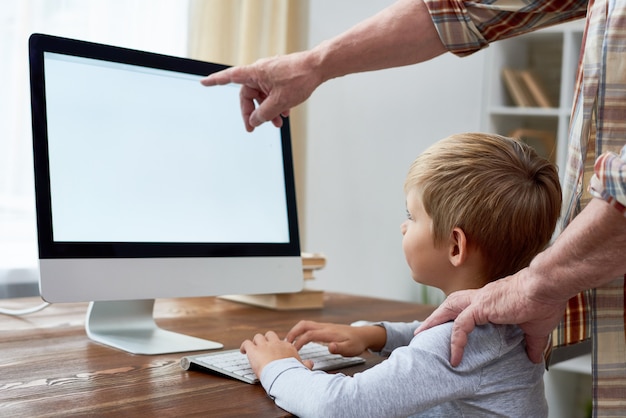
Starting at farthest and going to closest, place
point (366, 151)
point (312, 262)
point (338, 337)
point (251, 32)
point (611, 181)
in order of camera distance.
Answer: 1. point (366, 151)
2. point (251, 32)
3. point (312, 262)
4. point (338, 337)
5. point (611, 181)

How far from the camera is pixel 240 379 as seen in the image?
107 cm

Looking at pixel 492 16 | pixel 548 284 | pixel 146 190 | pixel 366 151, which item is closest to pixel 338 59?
pixel 492 16

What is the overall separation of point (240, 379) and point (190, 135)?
0.50m

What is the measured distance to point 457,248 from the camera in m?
1.09

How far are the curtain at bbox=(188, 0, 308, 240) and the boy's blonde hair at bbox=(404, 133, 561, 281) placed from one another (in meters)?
1.66

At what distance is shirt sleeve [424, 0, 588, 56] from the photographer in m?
1.30

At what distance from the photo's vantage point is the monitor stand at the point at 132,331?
50.0 inches

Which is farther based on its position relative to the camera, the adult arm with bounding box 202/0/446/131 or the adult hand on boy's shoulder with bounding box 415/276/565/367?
the adult arm with bounding box 202/0/446/131

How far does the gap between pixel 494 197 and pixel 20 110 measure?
1.55 metres

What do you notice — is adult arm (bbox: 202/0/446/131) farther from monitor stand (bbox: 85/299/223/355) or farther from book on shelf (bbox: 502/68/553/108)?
book on shelf (bbox: 502/68/553/108)

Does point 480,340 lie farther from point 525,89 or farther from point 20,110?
point 525,89

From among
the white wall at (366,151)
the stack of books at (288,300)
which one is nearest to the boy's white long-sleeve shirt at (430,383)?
the stack of books at (288,300)

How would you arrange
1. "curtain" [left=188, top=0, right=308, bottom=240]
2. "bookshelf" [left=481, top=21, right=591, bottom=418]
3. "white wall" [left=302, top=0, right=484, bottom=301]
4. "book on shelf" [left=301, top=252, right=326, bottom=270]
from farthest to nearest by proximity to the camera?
1. "white wall" [left=302, top=0, right=484, bottom=301]
2. "bookshelf" [left=481, top=21, right=591, bottom=418]
3. "curtain" [left=188, top=0, right=308, bottom=240]
4. "book on shelf" [left=301, top=252, right=326, bottom=270]

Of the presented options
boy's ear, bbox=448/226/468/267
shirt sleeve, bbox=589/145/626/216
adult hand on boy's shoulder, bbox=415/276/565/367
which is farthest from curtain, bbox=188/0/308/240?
shirt sleeve, bbox=589/145/626/216
